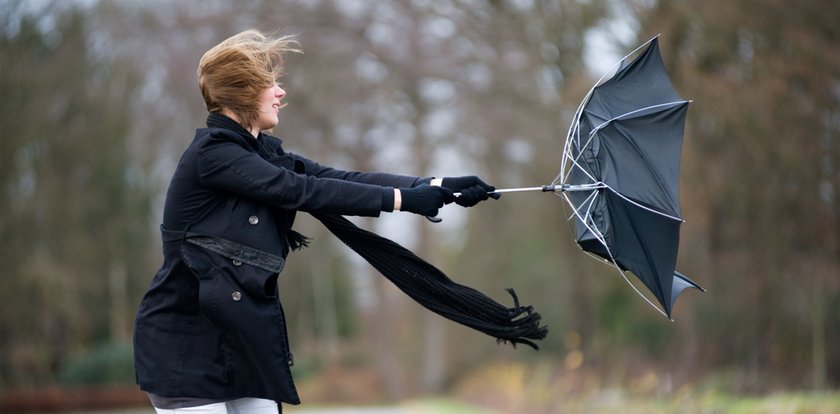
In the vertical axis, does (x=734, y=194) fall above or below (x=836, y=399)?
above

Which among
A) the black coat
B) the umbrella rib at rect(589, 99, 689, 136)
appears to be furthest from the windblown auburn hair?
the umbrella rib at rect(589, 99, 689, 136)

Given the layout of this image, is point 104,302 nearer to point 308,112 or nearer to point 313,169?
point 308,112

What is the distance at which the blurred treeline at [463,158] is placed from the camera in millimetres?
14250

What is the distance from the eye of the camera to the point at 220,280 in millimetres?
3500

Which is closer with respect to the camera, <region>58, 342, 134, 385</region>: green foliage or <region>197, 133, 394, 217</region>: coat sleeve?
<region>197, 133, 394, 217</region>: coat sleeve

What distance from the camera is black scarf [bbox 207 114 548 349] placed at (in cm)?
418

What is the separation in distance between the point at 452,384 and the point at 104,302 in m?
11.6

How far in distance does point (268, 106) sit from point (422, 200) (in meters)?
0.68

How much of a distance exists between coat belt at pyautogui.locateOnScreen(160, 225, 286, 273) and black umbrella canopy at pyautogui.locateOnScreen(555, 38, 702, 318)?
131 cm

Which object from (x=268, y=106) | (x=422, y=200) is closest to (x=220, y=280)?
(x=268, y=106)

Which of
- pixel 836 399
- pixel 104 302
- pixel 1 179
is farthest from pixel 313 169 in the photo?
pixel 104 302

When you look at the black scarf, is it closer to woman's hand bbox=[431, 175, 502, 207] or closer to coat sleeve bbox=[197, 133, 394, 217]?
woman's hand bbox=[431, 175, 502, 207]

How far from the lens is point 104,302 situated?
32469mm

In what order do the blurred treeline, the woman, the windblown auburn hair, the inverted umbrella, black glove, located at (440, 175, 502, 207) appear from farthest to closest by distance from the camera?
1. the blurred treeline
2. the inverted umbrella
3. black glove, located at (440, 175, 502, 207)
4. the windblown auburn hair
5. the woman
